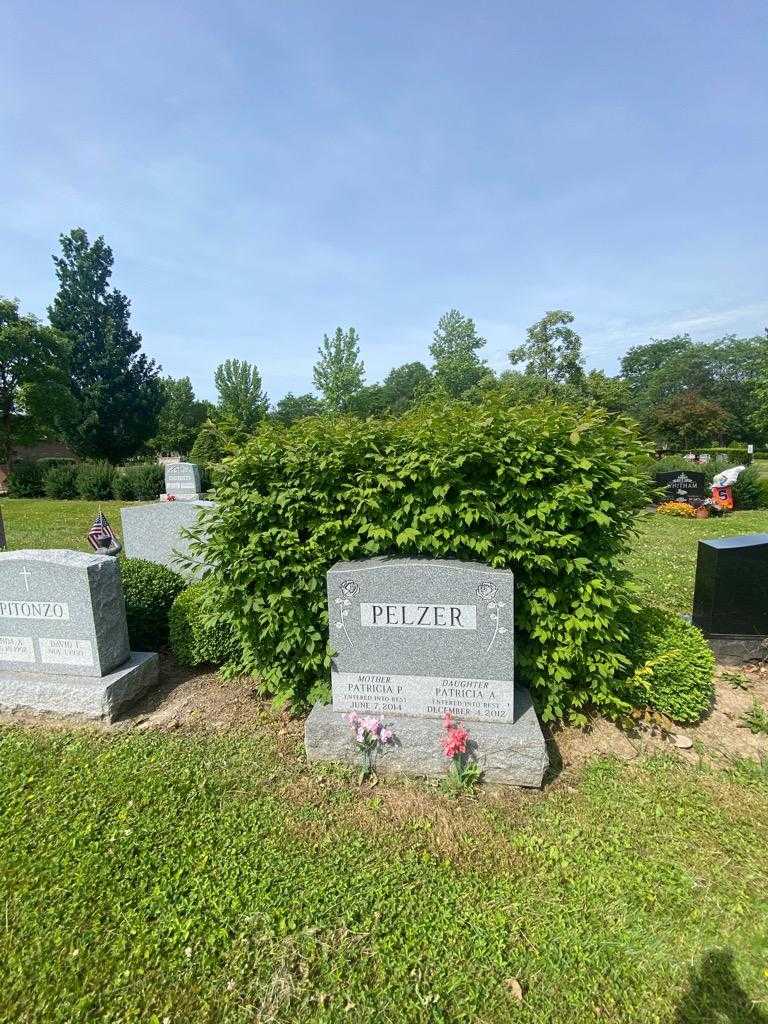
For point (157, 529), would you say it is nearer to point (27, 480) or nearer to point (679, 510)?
point (679, 510)

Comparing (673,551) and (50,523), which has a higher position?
(50,523)

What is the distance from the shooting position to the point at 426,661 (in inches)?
121

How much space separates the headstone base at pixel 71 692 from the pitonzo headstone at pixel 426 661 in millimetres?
1689

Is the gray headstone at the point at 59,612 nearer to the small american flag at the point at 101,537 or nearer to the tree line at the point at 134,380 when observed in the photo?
the small american flag at the point at 101,537

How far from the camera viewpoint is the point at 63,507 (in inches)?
749

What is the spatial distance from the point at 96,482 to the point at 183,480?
15.5 metres

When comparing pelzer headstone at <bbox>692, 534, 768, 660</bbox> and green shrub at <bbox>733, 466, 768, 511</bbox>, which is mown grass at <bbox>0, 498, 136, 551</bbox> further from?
green shrub at <bbox>733, 466, 768, 511</bbox>

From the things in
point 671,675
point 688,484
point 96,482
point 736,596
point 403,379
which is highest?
point 403,379

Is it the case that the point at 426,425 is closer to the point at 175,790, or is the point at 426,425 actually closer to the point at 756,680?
the point at 175,790

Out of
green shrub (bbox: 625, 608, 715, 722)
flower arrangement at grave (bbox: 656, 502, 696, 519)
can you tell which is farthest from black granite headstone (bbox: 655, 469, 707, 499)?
green shrub (bbox: 625, 608, 715, 722)

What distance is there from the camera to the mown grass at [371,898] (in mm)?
1785

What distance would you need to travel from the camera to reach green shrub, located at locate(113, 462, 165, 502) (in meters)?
22.0

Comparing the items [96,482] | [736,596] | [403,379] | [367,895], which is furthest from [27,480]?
[403,379]

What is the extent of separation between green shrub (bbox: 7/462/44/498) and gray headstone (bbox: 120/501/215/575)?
73.5ft
